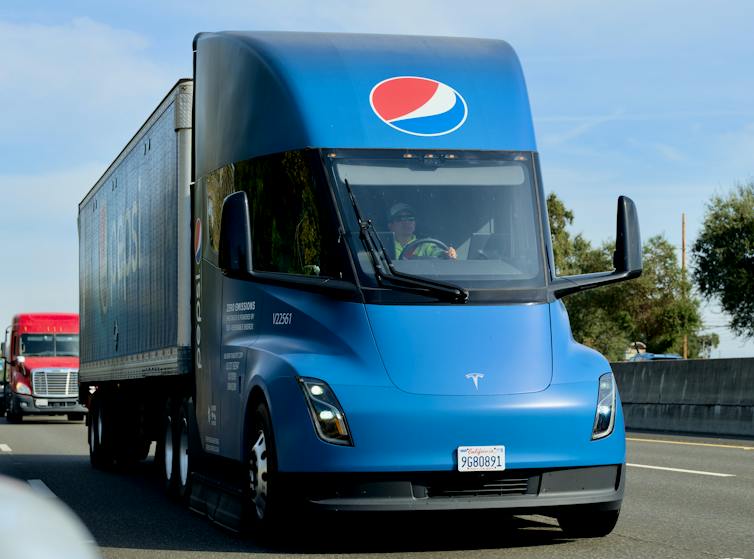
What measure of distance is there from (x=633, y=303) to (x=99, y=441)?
74631 mm

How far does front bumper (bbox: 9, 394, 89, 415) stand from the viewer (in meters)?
35.2

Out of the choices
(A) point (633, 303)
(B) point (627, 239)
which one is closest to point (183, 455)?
(B) point (627, 239)

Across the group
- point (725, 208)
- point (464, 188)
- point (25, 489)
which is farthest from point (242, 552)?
point (725, 208)

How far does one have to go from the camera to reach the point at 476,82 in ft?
31.7

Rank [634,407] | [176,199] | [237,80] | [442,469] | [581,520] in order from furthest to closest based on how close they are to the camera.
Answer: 1. [634,407]
2. [176,199]
3. [237,80]
4. [581,520]
5. [442,469]

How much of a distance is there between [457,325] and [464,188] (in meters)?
1.07

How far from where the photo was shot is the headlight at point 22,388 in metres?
35.5

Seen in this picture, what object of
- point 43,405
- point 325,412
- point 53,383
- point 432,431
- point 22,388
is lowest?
point 43,405

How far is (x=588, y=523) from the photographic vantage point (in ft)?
29.8

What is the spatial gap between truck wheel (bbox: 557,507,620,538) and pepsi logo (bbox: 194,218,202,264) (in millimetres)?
3724

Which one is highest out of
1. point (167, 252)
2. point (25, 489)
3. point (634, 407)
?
point (167, 252)

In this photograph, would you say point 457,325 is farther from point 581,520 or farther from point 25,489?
point 25,489

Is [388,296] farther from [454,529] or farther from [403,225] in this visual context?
[454,529]

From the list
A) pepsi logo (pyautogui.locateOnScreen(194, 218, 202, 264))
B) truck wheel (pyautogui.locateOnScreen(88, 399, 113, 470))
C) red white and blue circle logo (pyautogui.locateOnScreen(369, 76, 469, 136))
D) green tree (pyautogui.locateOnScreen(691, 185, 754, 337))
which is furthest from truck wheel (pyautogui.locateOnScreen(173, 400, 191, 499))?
green tree (pyautogui.locateOnScreen(691, 185, 754, 337))
